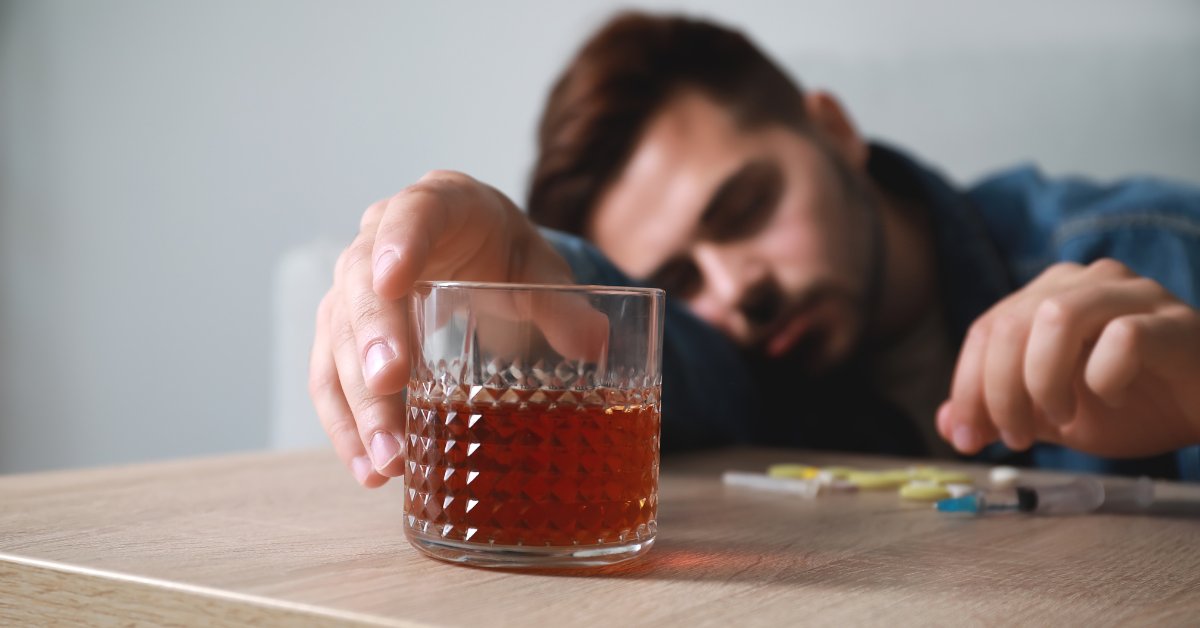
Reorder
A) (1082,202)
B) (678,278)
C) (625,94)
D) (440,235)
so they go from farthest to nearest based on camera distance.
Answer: (625,94) → (678,278) → (1082,202) → (440,235)

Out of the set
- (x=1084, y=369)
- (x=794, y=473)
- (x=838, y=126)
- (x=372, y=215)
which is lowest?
(x=794, y=473)

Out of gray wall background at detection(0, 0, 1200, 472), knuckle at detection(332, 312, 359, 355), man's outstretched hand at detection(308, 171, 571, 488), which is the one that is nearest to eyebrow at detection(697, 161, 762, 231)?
gray wall background at detection(0, 0, 1200, 472)

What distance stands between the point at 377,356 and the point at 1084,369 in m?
0.53

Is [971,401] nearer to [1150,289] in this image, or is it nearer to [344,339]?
[1150,289]

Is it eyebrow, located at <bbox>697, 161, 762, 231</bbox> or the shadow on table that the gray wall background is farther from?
the shadow on table

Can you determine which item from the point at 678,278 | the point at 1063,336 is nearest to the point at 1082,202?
the point at 678,278

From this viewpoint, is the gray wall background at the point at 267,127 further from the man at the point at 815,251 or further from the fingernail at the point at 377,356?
the fingernail at the point at 377,356

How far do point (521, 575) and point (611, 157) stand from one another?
1358 mm

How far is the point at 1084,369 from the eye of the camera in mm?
783

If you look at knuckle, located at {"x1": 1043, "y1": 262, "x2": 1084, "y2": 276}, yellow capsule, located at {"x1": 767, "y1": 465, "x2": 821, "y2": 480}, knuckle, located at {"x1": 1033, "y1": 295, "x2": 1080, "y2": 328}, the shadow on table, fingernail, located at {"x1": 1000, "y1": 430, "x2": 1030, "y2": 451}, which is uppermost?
knuckle, located at {"x1": 1043, "y1": 262, "x2": 1084, "y2": 276}

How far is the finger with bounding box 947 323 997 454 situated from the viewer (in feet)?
2.61

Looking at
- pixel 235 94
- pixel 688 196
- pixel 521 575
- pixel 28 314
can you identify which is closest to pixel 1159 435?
pixel 521 575

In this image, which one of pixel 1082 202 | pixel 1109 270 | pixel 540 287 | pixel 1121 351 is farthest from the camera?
pixel 1082 202

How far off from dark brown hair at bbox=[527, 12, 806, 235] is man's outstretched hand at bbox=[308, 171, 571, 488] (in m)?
1.05
